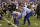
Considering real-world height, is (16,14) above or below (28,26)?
above

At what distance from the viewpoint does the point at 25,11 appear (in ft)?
22.5

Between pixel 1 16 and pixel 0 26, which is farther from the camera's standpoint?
pixel 1 16

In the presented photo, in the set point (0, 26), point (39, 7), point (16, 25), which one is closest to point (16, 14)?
point (16, 25)

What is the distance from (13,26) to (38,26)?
4.99 ft

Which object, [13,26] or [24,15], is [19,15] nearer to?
[24,15]

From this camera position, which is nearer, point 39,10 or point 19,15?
point 19,15

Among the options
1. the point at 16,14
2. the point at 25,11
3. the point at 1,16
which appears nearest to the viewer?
the point at 25,11

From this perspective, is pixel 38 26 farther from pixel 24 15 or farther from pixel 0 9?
pixel 0 9

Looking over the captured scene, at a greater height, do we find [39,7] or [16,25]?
[39,7]

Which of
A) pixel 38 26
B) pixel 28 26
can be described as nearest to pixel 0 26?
pixel 28 26

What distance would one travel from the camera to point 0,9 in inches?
378

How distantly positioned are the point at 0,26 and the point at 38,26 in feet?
7.62

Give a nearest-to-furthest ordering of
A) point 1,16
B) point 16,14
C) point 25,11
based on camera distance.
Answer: point 25,11 < point 16,14 < point 1,16

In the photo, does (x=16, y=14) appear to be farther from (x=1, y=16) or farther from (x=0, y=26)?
(x=1, y=16)
